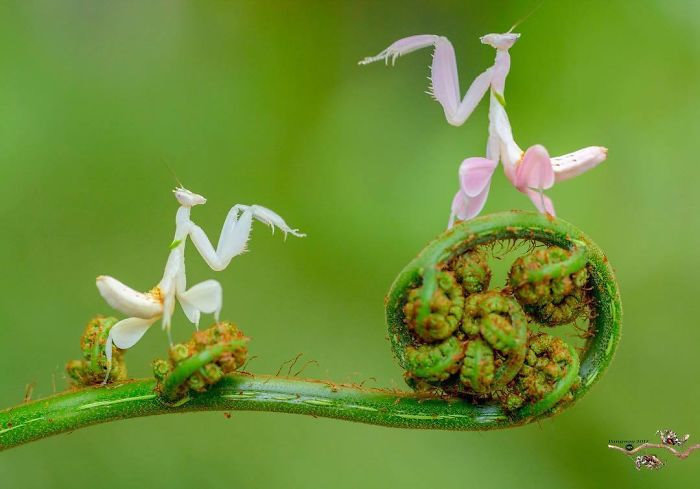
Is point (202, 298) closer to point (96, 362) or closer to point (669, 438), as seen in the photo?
point (96, 362)

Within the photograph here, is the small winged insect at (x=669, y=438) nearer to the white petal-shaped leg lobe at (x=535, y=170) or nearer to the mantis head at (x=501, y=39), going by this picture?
the white petal-shaped leg lobe at (x=535, y=170)

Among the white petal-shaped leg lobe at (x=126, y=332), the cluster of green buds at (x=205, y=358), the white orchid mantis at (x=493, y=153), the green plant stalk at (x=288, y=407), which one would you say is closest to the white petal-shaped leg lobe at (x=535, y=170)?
the white orchid mantis at (x=493, y=153)

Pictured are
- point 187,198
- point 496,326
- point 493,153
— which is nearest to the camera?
point 496,326

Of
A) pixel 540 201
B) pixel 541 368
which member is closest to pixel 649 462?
pixel 541 368

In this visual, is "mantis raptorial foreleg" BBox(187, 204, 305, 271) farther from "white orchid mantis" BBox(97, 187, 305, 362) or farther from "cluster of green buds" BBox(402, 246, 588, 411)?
"cluster of green buds" BBox(402, 246, 588, 411)

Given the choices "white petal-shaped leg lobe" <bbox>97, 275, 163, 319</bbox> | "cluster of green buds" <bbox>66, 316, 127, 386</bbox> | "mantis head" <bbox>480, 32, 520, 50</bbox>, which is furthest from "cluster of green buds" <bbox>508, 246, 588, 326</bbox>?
Answer: "cluster of green buds" <bbox>66, 316, 127, 386</bbox>

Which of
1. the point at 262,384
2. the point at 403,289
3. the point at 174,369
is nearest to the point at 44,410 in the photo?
the point at 174,369
